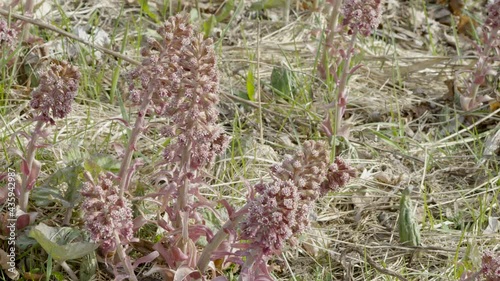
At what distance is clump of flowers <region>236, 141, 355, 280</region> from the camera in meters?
2.30

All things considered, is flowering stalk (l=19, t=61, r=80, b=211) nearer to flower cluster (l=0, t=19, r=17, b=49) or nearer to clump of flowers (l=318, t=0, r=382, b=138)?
flower cluster (l=0, t=19, r=17, b=49)

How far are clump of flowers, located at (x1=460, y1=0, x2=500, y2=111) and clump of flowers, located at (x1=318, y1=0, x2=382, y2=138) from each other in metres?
0.80

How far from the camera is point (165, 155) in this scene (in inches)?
110

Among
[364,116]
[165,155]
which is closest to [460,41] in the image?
[364,116]

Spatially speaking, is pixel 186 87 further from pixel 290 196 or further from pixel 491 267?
pixel 491 267

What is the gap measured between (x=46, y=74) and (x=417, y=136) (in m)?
2.52

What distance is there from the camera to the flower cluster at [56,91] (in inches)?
111

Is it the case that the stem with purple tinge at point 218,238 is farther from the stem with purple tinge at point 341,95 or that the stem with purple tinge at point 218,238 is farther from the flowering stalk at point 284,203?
the stem with purple tinge at point 341,95

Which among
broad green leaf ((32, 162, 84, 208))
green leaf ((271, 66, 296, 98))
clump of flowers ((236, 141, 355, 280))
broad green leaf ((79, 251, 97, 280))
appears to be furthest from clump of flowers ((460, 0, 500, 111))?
broad green leaf ((79, 251, 97, 280))

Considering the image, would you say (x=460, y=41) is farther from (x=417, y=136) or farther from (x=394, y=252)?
(x=394, y=252)

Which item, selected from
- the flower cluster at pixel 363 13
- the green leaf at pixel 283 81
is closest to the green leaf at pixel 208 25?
the green leaf at pixel 283 81

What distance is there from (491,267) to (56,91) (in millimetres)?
1739

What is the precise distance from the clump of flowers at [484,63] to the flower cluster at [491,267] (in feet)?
6.97

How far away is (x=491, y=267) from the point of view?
2.59 m
